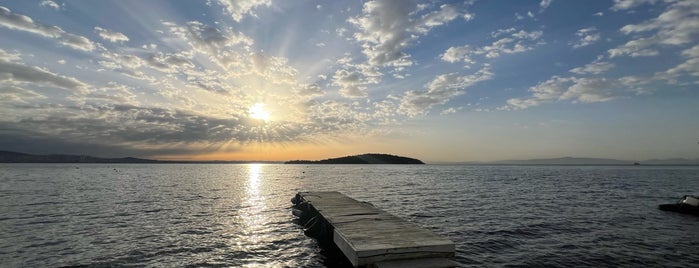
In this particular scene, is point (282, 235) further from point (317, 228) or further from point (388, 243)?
point (388, 243)

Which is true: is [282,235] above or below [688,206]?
below

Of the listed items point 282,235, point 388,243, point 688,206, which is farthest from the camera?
point 688,206

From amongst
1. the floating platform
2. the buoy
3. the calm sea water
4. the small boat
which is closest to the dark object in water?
the buoy

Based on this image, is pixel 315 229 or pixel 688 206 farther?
pixel 688 206

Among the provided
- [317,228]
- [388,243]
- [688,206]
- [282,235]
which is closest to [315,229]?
[317,228]

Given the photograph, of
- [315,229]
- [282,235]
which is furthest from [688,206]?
[282,235]

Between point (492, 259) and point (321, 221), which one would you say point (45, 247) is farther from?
point (492, 259)

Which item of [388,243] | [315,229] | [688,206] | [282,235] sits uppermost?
[388,243]

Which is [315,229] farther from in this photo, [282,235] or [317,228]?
[282,235]

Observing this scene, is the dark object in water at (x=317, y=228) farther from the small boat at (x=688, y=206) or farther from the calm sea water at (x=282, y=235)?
the small boat at (x=688, y=206)

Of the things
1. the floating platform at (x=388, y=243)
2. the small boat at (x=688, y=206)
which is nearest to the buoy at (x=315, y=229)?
the floating platform at (x=388, y=243)

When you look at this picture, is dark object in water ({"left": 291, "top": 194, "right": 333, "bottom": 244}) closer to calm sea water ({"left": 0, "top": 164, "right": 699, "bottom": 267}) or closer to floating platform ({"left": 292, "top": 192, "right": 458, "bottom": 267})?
calm sea water ({"left": 0, "top": 164, "right": 699, "bottom": 267})

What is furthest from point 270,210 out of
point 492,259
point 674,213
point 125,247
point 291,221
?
point 674,213

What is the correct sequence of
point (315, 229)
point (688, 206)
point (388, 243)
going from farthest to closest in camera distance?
Answer: point (688, 206)
point (315, 229)
point (388, 243)
